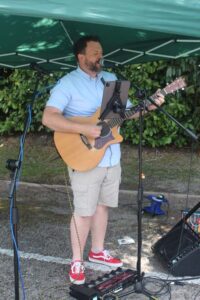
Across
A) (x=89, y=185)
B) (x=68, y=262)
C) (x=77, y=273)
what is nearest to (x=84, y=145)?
(x=89, y=185)

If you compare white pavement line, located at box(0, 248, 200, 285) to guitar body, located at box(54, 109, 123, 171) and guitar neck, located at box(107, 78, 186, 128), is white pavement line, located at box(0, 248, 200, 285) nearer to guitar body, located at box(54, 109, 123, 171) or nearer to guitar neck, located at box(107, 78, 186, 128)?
guitar body, located at box(54, 109, 123, 171)

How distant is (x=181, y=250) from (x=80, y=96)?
1.42 metres

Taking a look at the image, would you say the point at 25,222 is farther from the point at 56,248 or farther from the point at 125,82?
the point at 125,82

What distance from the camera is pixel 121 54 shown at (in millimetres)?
4488

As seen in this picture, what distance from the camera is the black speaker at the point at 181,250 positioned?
12.6 feet

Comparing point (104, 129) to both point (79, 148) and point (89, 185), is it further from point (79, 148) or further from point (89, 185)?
point (89, 185)

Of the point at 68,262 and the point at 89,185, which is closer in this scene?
the point at 89,185

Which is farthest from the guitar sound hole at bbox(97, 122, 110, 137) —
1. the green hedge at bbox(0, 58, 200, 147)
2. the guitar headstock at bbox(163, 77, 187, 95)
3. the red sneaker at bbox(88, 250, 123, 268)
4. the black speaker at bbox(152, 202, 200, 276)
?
the green hedge at bbox(0, 58, 200, 147)

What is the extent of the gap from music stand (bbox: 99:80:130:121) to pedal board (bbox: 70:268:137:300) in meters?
1.16

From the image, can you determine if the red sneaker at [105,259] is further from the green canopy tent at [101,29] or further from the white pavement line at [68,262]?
the green canopy tent at [101,29]

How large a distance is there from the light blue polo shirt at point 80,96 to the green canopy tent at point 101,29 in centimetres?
42

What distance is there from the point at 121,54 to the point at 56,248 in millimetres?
1821

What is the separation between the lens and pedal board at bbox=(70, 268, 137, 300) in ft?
11.3

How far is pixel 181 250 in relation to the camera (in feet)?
12.8
